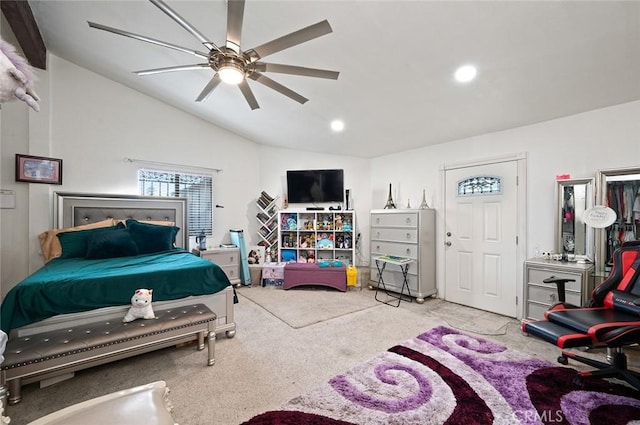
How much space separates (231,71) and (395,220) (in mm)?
3120

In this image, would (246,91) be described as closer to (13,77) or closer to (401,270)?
(13,77)

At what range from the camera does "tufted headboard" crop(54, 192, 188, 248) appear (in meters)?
3.39

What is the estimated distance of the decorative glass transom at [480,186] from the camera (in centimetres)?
350

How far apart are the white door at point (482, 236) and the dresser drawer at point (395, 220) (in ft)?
1.77

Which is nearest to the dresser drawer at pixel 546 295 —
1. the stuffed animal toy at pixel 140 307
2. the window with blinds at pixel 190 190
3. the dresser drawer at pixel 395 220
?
the dresser drawer at pixel 395 220

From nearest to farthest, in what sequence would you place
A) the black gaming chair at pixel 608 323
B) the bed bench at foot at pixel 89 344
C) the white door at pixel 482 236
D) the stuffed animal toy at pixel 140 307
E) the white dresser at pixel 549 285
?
the bed bench at foot at pixel 89 344 → the black gaming chair at pixel 608 323 → the stuffed animal toy at pixel 140 307 → the white dresser at pixel 549 285 → the white door at pixel 482 236

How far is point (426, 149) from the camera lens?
4.28 metres

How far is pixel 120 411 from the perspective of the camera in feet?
3.67

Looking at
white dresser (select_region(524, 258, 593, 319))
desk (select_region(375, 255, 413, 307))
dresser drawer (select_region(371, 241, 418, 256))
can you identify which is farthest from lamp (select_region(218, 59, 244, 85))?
white dresser (select_region(524, 258, 593, 319))

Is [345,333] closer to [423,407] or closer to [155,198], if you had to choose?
[423,407]

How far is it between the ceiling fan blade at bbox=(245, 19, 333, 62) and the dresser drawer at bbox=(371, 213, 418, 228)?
9.55ft

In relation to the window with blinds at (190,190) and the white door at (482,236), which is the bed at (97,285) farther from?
the white door at (482,236)

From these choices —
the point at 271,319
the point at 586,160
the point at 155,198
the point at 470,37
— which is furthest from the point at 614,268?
the point at 155,198

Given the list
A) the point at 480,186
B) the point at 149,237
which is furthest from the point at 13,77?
the point at 480,186
